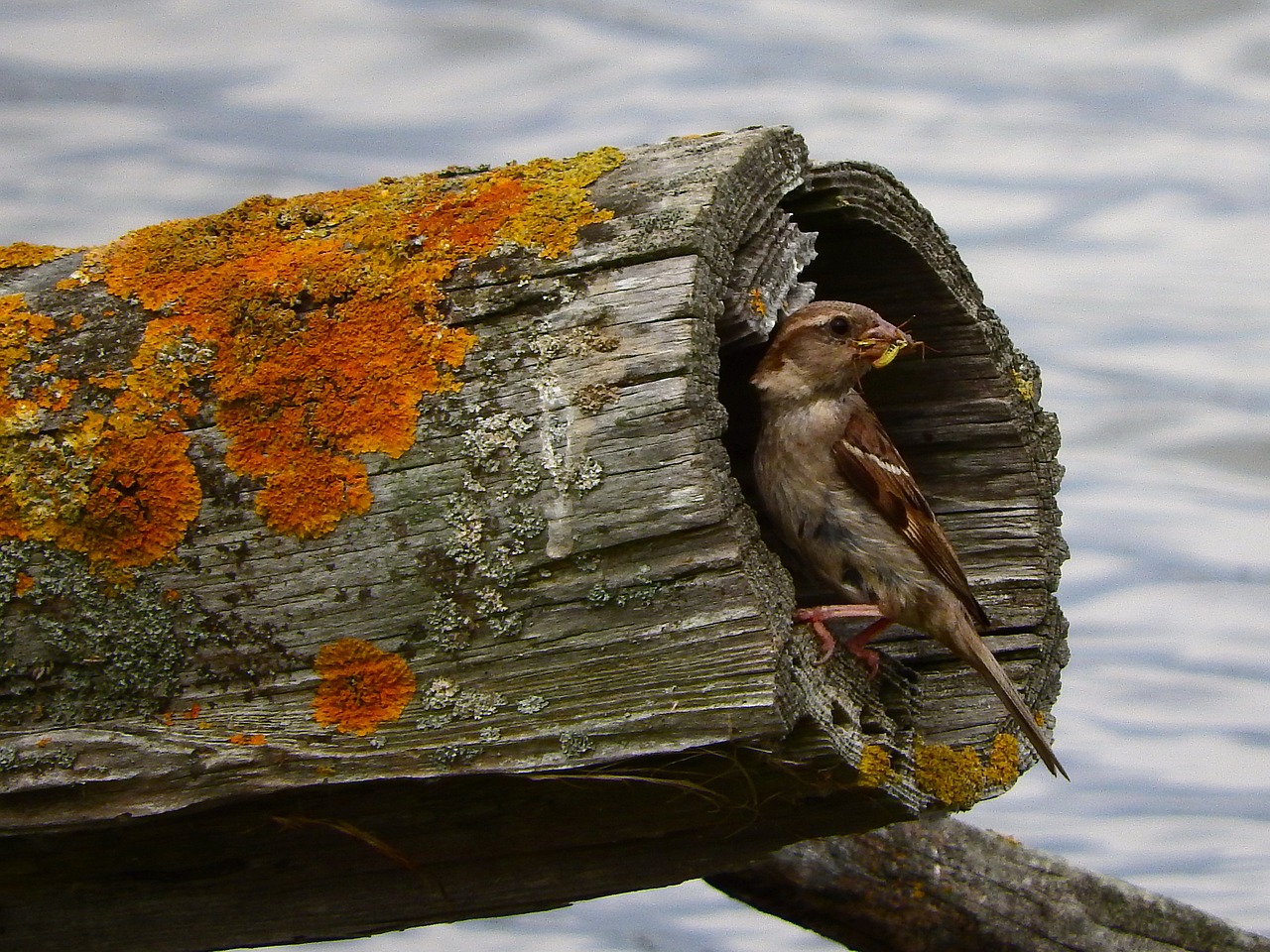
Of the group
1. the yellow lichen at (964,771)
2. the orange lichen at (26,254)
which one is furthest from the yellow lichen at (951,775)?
the orange lichen at (26,254)

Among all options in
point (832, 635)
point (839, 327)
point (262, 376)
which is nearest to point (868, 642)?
point (832, 635)

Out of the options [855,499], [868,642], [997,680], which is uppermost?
[855,499]

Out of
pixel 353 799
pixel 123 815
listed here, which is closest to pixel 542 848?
pixel 353 799

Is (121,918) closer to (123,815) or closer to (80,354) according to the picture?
(123,815)

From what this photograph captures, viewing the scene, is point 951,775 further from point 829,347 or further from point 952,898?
point 829,347

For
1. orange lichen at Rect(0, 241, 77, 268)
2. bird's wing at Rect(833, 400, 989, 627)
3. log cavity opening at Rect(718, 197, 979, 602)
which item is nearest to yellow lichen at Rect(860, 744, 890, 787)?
bird's wing at Rect(833, 400, 989, 627)

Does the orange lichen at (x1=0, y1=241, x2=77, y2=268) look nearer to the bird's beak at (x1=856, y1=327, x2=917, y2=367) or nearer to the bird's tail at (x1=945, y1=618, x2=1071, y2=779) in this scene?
the bird's beak at (x1=856, y1=327, x2=917, y2=367)

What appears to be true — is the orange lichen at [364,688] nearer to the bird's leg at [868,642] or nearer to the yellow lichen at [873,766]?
the yellow lichen at [873,766]
